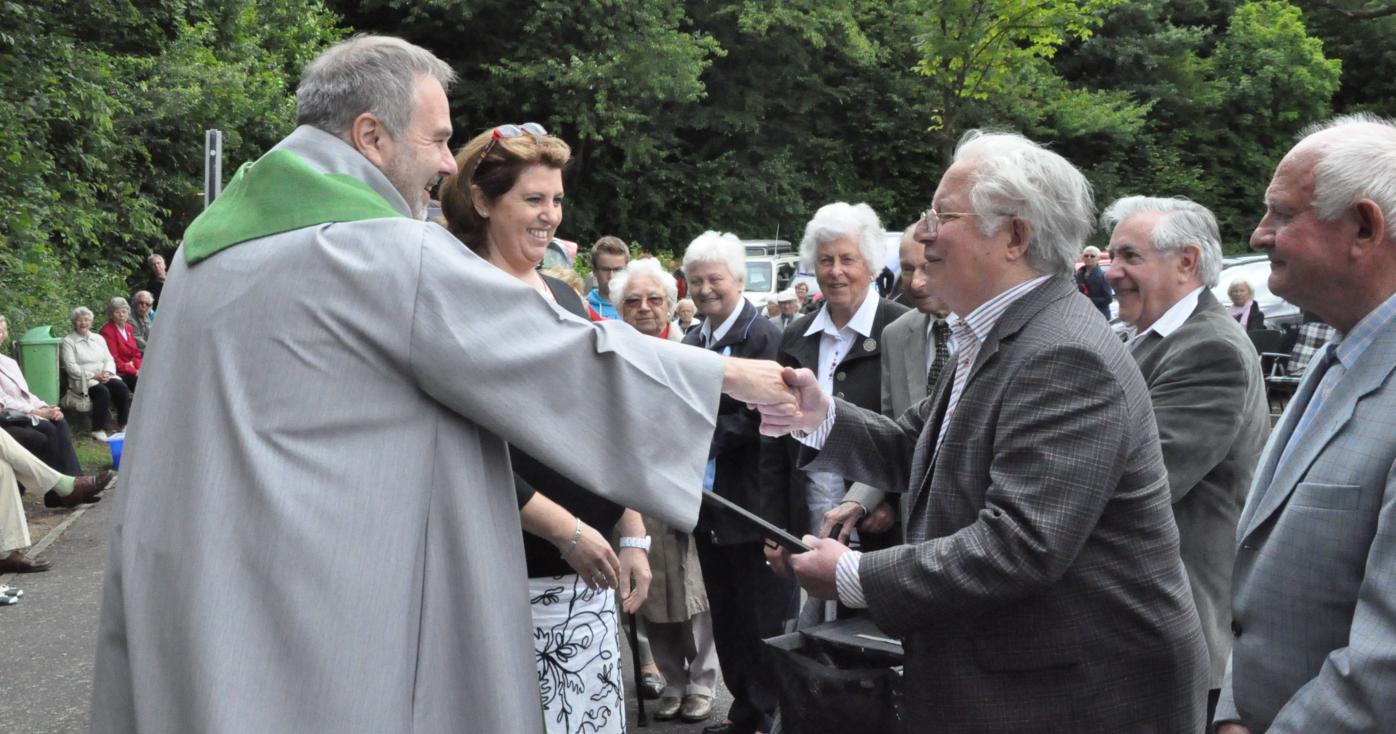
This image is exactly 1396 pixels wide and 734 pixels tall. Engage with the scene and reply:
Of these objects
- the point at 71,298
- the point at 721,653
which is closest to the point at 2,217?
the point at 71,298

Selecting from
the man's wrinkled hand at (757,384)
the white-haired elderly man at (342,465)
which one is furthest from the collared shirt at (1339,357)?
the white-haired elderly man at (342,465)

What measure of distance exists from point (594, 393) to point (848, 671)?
0.85 m

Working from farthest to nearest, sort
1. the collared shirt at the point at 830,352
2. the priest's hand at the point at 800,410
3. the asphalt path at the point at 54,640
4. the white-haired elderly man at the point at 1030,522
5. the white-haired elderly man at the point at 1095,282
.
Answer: the white-haired elderly man at the point at 1095,282, the asphalt path at the point at 54,640, the collared shirt at the point at 830,352, the priest's hand at the point at 800,410, the white-haired elderly man at the point at 1030,522

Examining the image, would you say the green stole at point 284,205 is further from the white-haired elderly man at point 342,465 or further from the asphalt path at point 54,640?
the asphalt path at point 54,640

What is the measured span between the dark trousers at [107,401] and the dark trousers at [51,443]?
12.3 feet

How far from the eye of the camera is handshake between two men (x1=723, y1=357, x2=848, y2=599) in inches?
102

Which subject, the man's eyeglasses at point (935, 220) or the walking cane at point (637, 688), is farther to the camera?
the walking cane at point (637, 688)

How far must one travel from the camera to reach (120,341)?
53.5ft

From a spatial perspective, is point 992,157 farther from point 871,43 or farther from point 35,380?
point 871,43

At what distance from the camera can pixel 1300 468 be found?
2.12 metres

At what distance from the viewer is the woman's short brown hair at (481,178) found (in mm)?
3621

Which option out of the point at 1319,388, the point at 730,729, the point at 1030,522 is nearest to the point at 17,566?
the point at 730,729

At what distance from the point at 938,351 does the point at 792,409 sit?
1.90 metres

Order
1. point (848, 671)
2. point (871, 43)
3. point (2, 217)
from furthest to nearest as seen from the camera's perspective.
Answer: point (871, 43) < point (2, 217) < point (848, 671)
